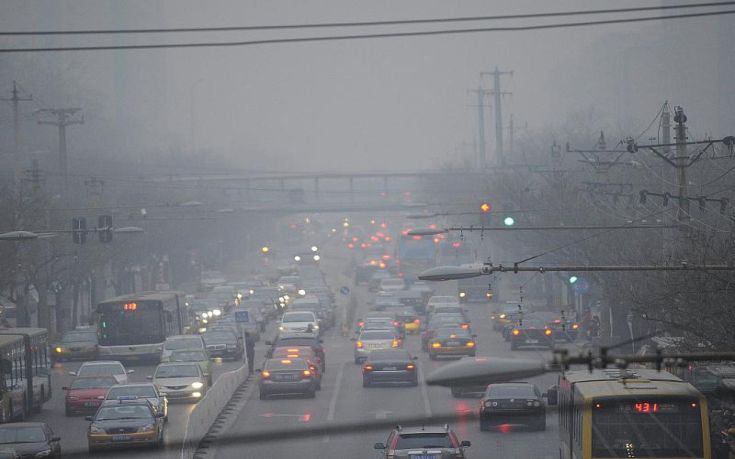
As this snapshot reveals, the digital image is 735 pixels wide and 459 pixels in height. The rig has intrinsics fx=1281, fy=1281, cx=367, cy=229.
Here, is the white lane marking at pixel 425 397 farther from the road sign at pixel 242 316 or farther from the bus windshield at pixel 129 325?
the road sign at pixel 242 316

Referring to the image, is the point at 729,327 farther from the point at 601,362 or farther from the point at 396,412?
the point at 601,362

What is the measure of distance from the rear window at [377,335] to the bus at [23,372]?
14.8m

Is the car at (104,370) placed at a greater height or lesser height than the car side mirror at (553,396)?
lesser

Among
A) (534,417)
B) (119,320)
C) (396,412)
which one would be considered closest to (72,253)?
(119,320)

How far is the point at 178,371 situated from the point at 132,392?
7.57 m

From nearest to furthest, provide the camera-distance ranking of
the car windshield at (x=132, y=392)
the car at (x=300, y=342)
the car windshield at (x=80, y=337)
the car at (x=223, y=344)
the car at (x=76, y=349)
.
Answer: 1. the car windshield at (x=132, y=392)
2. the car at (x=300, y=342)
3. the car at (x=223, y=344)
4. the car at (x=76, y=349)
5. the car windshield at (x=80, y=337)

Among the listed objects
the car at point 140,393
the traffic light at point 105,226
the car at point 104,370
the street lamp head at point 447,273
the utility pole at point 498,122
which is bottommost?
the car at point 104,370

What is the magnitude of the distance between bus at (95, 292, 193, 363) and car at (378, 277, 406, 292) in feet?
125

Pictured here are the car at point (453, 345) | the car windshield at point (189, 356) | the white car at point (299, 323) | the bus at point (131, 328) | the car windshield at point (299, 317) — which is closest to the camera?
the car windshield at point (189, 356)

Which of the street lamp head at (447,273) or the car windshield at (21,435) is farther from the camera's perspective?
the car windshield at (21,435)

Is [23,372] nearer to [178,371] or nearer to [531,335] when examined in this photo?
[178,371]

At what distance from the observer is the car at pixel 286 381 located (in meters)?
41.1

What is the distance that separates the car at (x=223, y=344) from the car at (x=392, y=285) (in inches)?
1405

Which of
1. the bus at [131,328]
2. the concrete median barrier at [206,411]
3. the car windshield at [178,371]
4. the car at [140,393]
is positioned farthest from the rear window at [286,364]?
the bus at [131,328]
